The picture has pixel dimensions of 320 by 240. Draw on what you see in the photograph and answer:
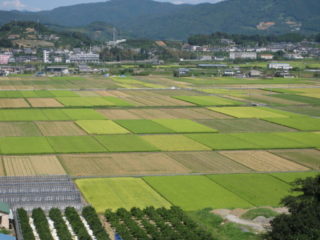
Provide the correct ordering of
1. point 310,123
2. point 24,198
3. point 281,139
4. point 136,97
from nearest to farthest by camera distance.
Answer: point 24,198, point 281,139, point 310,123, point 136,97

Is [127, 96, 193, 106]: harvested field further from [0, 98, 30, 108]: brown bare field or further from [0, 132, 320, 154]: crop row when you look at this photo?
[0, 132, 320, 154]: crop row

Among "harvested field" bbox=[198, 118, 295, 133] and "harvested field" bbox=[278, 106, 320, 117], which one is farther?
"harvested field" bbox=[278, 106, 320, 117]

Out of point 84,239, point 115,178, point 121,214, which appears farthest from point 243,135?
point 84,239

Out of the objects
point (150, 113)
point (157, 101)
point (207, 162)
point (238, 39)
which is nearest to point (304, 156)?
point (207, 162)

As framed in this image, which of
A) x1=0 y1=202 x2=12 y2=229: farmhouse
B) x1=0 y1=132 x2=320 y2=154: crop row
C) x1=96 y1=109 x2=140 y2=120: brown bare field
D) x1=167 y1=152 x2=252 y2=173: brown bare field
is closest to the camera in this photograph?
x1=0 y1=202 x2=12 y2=229: farmhouse

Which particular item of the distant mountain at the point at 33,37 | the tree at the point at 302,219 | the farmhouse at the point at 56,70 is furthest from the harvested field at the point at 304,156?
the distant mountain at the point at 33,37

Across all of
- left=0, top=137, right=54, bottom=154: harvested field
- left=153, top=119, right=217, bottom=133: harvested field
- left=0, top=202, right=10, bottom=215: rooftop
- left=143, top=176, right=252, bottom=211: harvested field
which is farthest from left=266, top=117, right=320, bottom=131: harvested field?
left=0, top=202, right=10, bottom=215: rooftop

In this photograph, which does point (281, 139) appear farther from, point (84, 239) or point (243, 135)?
point (84, 239)
